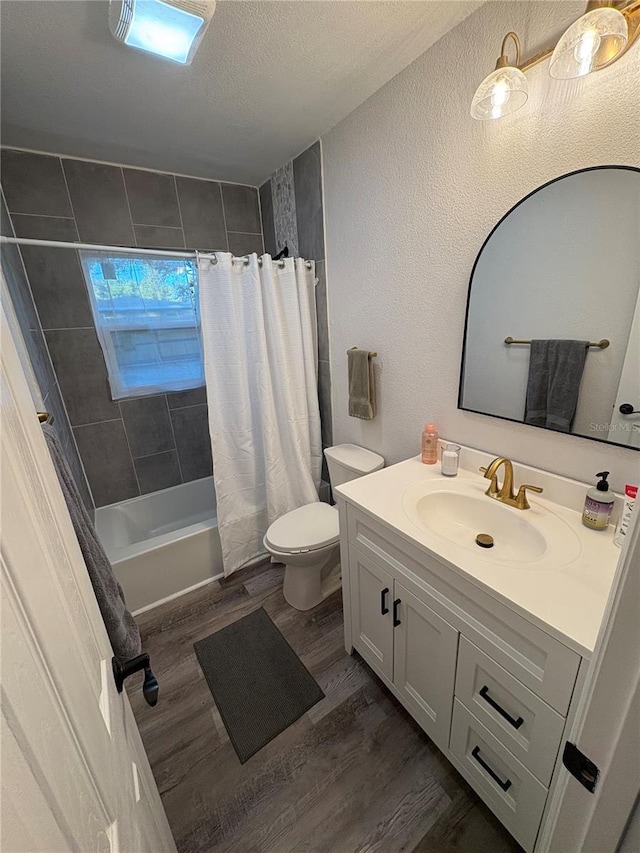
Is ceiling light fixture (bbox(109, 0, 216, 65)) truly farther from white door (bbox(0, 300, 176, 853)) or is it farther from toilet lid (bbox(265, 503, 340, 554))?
toilet lid (bbox(265, 503, 340, 554))

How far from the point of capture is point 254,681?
1473mm

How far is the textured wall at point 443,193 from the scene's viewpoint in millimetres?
956

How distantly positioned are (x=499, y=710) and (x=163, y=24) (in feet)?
7.21

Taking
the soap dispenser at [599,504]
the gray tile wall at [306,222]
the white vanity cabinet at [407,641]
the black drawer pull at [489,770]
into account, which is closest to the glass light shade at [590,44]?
the soap dispenser at [599,504]

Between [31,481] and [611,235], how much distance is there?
1.42 m

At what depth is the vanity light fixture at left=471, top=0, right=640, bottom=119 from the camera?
792 mm

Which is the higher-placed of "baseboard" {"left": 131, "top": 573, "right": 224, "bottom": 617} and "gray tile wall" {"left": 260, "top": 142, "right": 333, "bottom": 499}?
"gray tile wall" {"left": 260, "top": 142, "right": 333, "bottom": 499}

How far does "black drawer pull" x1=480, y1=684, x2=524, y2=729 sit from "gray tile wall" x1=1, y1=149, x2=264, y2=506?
2.18m

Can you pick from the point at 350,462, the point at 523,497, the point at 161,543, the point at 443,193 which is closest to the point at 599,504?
the point at 523,497

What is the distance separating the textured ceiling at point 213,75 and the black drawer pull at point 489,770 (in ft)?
7.50

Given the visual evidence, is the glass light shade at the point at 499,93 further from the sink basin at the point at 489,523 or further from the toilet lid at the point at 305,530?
the toilet lid at the point at 305,530

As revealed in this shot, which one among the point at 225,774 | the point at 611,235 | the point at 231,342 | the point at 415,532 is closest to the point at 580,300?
the point at 611,235

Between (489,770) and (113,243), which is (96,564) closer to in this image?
(489,770)

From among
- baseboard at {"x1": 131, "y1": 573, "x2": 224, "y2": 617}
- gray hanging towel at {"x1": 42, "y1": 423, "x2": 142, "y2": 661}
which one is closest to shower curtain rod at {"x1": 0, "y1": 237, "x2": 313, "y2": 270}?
gray hanging towel at {"x1": 42, "y1": 423, "x2": 142, "y2": 661}
